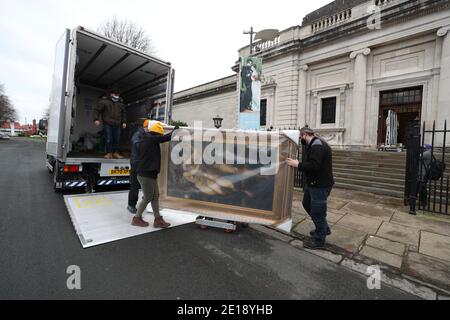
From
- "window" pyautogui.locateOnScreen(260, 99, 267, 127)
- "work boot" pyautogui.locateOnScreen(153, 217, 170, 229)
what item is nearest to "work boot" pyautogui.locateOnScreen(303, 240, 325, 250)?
"work boot" pyautogui.locateOnScreen(153, 217, 170, 229)

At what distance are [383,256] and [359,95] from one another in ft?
38.9

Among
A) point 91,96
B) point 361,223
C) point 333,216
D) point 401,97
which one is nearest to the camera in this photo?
point 361,223

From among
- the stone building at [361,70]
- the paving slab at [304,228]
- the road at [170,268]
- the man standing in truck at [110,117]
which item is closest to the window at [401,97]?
the stone building at [361,70]

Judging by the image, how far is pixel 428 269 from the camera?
10.0 ft

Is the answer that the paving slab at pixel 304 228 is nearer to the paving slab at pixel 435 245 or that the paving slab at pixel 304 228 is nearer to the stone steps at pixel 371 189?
the paving slab at pixel 435 245

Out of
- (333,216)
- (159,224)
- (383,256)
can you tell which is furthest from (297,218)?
(159,224)

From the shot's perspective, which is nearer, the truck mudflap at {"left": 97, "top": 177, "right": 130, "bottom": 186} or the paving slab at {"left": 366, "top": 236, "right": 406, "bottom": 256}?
the paving slab at {"left": 366, "top": 236, "right": 406, "bottom": 256}

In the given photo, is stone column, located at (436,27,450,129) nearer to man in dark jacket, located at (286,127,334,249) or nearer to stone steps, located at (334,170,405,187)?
stone steps, located at (334,170,405,187)

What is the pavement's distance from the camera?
121 inches

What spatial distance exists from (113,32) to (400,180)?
21.8 m

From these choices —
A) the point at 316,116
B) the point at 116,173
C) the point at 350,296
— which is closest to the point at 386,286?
the point at 350,296

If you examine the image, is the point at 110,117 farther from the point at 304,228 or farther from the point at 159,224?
the point at 304,228

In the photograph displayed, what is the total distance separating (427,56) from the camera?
36.6ft
